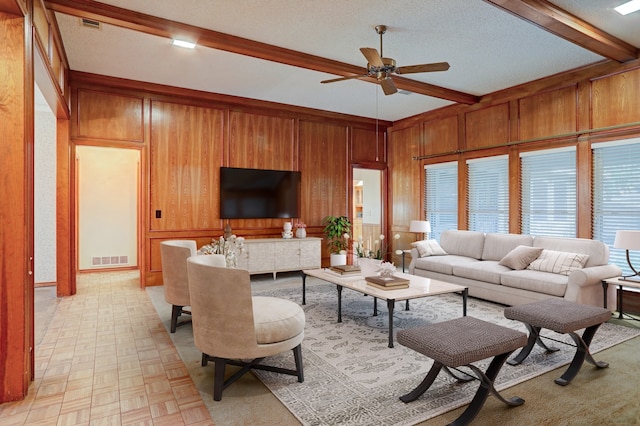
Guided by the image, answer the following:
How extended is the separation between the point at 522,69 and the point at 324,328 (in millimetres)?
4171

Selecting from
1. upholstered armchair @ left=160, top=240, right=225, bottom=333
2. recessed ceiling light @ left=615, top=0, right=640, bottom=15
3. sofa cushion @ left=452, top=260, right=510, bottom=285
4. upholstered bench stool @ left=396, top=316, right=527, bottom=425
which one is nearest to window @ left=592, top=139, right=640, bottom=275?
sofa cushion @ left=452, top=260, right=510, bottom=285

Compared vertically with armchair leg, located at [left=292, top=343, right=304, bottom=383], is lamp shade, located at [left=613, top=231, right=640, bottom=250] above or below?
above

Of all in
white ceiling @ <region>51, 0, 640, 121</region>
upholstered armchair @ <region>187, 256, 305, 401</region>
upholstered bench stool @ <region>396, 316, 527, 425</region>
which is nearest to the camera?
upholstered bench stool @ <region>396, 316, 527, 425</region>

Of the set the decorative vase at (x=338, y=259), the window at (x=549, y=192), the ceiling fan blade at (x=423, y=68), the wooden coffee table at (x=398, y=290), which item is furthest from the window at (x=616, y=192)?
the decorative vase at (x=338, y=259)

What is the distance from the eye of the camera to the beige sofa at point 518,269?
398 cm

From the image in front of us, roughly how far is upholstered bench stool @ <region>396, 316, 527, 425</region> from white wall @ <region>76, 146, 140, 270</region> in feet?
20.3

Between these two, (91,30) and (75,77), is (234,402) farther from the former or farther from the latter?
(75,77)

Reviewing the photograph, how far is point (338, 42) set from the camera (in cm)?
417

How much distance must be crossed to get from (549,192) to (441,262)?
70.5 inches

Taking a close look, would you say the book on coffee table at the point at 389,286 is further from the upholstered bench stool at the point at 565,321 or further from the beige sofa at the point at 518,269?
the beige sofa at the point at 518,269

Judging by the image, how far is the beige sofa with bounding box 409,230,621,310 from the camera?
3.98 metres

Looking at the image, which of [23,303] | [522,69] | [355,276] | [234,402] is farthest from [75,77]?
[522,69]

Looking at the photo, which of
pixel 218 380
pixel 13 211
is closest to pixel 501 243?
pixel 218 380

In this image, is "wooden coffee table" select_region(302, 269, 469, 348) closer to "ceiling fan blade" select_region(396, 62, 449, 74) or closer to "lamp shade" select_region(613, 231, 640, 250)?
"lamp shade" select_region(613, 231, 640, 250)
